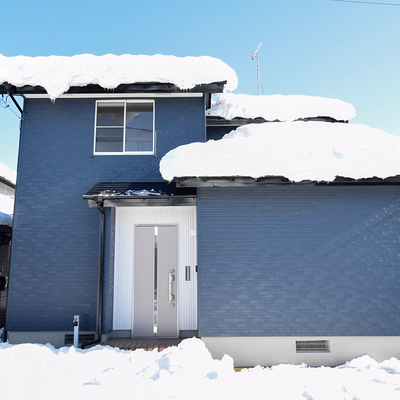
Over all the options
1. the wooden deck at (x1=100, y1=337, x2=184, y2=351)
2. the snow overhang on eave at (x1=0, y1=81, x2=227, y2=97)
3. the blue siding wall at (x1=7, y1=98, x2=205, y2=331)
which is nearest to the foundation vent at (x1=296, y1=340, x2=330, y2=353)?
the wooden deck at (x1=100, y1=337, x2=184, y2=351)

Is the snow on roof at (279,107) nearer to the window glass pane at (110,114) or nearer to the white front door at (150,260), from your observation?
the window glass pane at (110,114)

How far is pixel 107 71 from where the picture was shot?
7.93 metres

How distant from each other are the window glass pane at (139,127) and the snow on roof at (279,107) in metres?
1.98

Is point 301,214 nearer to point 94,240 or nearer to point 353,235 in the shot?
point 353,235

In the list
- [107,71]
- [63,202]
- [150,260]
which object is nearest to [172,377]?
[150,260]

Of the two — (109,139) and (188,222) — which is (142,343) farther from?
(109,139)

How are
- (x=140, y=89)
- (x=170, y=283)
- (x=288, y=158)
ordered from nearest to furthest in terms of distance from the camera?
(x=288, y=158) → (x=170, y=283) → (x=140, y=89)

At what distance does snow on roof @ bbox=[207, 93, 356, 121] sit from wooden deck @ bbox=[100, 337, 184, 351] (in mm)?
5947

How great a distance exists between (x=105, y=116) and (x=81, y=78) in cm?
101

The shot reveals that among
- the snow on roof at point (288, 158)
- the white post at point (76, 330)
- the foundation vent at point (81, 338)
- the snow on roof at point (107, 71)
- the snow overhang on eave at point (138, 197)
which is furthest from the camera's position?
the snow on roof at point (107, 71)

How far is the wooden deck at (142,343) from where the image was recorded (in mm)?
6473

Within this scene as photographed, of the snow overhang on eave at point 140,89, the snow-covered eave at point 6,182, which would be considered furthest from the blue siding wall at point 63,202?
the snow-covered eave at point 6,182

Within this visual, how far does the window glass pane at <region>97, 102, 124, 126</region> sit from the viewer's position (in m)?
8.41

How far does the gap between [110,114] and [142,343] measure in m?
5.33
